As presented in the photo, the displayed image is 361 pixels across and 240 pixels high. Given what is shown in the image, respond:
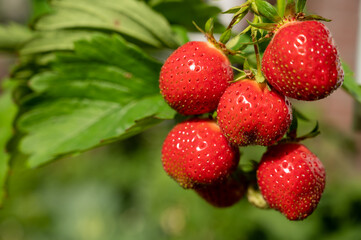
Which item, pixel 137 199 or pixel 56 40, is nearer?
pixel 56 40

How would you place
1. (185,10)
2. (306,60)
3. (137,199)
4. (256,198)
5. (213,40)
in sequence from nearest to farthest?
1. (306,60)
2. (213,40)
3. (256,198)
4. (185,10)
5. (137,199)

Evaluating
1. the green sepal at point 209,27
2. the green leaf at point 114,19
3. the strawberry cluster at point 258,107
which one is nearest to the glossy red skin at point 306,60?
the strawberry cluster at point 258,107

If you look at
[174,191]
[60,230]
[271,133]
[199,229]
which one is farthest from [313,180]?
[60,230]

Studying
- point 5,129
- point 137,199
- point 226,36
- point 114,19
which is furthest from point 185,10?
point 137,199

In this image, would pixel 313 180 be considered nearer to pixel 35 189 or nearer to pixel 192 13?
pixel 192 13

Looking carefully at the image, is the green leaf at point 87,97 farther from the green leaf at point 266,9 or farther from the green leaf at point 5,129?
the green leaf at point 266,9

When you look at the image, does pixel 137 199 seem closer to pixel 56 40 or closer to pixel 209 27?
pixel 56 40
